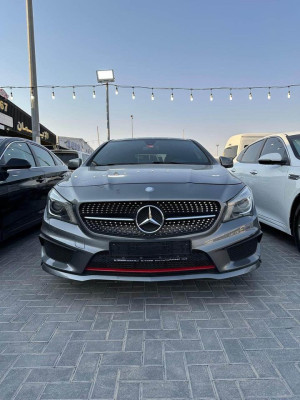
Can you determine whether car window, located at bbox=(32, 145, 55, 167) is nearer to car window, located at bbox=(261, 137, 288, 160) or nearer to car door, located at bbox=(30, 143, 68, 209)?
car door, located at bbox=(30, 143, 68, 209)

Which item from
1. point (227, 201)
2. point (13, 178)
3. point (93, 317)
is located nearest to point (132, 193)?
point (227, 201)

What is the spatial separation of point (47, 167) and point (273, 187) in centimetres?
368

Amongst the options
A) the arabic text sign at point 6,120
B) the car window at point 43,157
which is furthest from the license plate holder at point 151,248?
the arabic text sign at point 6,120

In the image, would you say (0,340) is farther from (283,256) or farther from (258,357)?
(283,256)

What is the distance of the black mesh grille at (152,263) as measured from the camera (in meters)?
2.48

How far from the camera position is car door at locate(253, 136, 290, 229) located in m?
4.27

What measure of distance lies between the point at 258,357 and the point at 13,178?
11.6 feet

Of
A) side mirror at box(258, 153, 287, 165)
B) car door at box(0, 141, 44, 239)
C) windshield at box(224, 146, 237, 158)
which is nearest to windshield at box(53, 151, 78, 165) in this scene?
car door at box(0, 141, 44, 239)

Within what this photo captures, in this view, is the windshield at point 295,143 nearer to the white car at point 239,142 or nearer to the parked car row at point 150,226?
the parked car row at point 150,226

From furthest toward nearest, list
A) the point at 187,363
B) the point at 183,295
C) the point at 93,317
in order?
the point at 183,295
the point at 93,317
the point at 187,363

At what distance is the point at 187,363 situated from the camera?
6.24 feet

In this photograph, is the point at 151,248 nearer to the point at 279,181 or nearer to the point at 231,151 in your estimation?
the point at 279,181

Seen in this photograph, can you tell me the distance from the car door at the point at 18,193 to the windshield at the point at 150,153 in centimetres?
111

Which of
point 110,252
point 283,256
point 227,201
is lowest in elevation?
point 283,256
